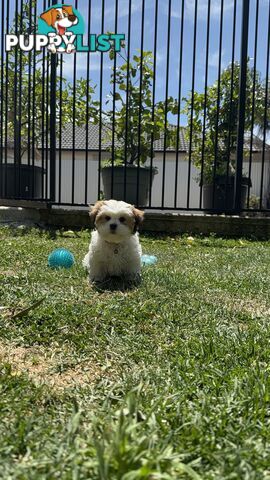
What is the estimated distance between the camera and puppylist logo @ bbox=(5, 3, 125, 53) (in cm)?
641

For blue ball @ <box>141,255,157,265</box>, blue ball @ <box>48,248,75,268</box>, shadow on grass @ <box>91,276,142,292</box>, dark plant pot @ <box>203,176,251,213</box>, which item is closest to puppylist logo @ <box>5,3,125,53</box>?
dark plant pot @ <box>203,176,251,213</box>

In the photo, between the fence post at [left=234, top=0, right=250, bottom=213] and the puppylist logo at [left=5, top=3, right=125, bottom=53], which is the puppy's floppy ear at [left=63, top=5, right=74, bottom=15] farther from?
the fence post at [left=234, top=0, right=250, bottom=213]

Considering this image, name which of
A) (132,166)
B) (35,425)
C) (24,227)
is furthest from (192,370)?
(132,166)

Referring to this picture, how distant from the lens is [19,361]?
1.62m

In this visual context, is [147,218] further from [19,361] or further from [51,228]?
[19,361]

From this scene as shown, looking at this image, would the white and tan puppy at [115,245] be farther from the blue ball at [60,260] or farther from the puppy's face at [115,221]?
the blue ball at [60,260]

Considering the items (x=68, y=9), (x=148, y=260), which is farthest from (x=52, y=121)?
(x=148, y=260)

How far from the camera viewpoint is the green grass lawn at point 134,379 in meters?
0.93

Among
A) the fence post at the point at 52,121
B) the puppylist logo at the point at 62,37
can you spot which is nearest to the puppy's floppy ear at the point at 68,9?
the puppylist logo at the point at 62,37

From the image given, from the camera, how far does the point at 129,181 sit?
6.33 meters

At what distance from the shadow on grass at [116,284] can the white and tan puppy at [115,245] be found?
0.03 metres

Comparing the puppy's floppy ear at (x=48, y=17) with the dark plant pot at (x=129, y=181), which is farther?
the puppy's floppy ear at (x=48, y=17)

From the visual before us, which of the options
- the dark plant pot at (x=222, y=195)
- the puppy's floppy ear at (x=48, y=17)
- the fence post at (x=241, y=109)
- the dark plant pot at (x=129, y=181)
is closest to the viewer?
the fence post at (x=241, y=109)

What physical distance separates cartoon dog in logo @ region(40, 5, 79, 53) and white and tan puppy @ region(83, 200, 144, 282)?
14.0 ft
